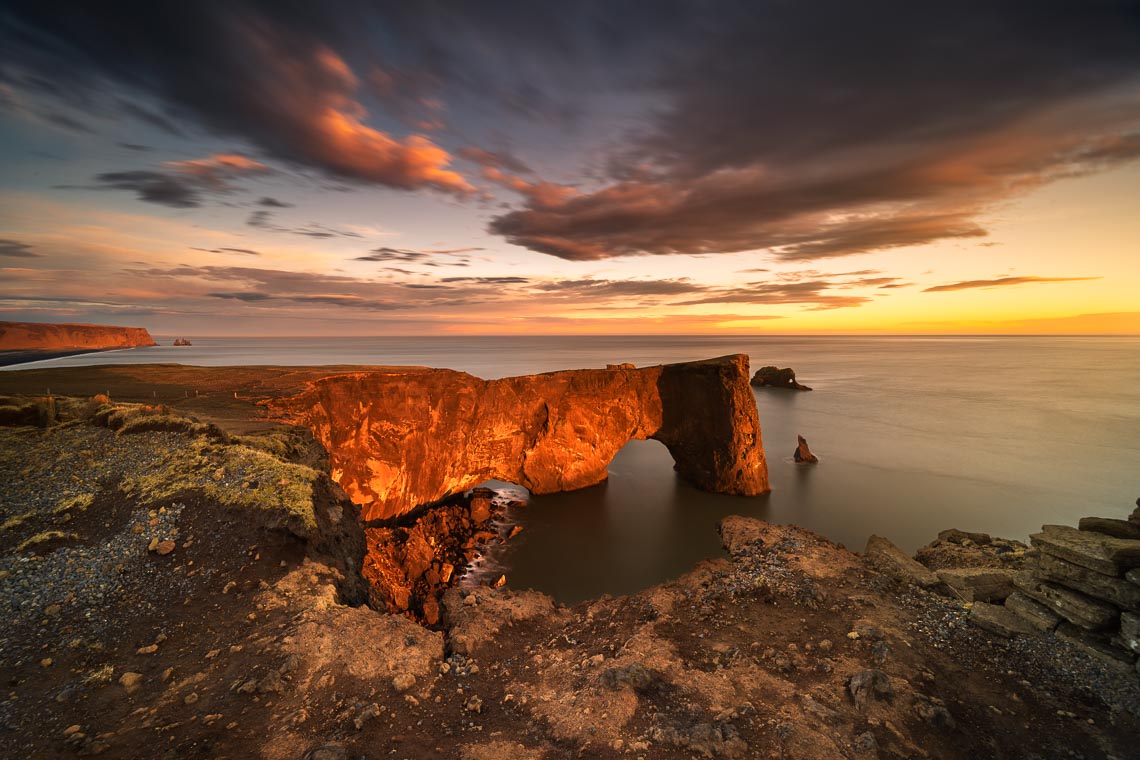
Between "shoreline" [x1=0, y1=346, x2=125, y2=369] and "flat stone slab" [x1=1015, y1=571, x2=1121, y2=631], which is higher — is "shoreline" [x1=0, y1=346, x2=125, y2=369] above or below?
above

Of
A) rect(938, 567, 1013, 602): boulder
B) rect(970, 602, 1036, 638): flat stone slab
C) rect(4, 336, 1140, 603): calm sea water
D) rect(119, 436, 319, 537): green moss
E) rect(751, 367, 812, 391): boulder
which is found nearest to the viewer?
rect(970, 602, 1036, 638): flat stone slab

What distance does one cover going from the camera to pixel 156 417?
1262cm

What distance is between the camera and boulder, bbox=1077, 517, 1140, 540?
8930 millimetres

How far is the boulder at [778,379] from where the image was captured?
64.2 m

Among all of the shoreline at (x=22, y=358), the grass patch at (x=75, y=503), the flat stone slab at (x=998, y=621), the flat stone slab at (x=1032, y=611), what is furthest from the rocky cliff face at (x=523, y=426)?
the shoreline at (x=22, y=358)

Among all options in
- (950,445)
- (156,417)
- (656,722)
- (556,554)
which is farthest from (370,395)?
(950,445)

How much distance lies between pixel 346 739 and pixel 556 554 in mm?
13507

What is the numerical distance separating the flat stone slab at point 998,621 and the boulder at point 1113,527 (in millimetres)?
2301

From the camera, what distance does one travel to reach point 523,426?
24609 mm

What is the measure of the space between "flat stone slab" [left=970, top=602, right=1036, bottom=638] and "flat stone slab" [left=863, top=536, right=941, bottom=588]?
5.62 feet

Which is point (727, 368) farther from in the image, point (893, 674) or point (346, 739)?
point (346, 739)

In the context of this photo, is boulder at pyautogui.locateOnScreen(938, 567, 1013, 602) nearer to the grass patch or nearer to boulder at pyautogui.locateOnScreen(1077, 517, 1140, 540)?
boulder at pyautogui.locateOnScreen(1077, 517, 1140, 540)

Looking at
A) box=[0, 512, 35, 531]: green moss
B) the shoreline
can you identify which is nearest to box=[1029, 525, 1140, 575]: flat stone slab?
box=[0, 512, 35, 531]: green moss

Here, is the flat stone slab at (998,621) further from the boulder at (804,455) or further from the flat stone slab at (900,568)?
the boulder at (804,455)
